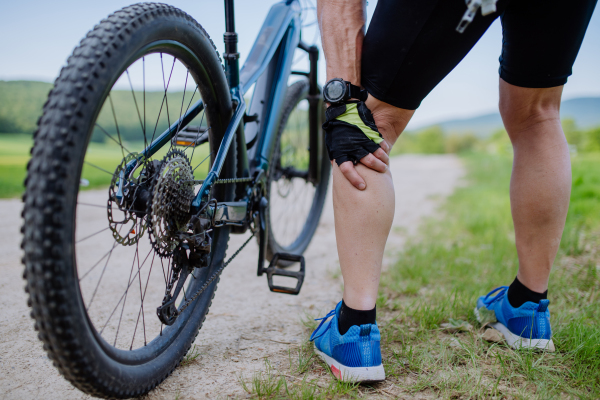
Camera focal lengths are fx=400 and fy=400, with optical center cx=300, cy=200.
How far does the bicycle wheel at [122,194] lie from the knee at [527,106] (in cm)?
87

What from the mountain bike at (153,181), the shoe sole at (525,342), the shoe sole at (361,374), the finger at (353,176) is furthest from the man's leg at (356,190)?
the shoe sole at (525,342)

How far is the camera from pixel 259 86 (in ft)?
5.61

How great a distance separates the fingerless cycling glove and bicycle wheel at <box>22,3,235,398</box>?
41 centimetres

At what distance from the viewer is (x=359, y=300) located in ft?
3.49

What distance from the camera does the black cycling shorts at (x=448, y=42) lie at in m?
0.94

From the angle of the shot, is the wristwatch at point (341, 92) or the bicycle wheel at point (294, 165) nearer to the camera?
the wristwatch at point (341, 92)

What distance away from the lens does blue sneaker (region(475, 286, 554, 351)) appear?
1.20 m

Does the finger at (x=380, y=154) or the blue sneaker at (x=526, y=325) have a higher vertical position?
the finger at (x=380, y=154)

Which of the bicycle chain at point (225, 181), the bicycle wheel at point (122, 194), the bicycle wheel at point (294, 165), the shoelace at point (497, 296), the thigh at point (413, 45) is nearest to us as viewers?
the bicycle wheel at point (122, 194)

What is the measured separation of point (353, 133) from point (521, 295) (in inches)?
30.3

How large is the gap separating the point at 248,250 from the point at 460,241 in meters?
1.43

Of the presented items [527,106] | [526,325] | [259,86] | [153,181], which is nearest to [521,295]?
[526,325]

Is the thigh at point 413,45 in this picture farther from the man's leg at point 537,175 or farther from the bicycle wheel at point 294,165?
the bicycle wheel at point 294,165

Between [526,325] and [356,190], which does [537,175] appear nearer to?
[526,325]
